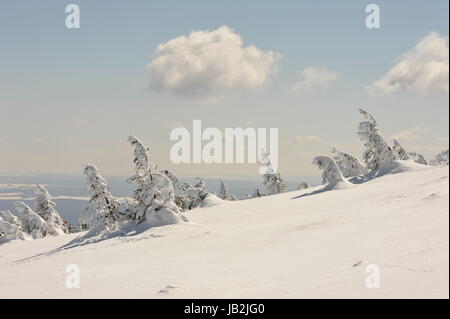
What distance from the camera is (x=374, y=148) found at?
37969 millimetres

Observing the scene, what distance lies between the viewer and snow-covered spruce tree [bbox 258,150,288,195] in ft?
183

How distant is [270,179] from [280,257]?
1755 inches

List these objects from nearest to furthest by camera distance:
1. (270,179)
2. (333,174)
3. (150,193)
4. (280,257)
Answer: (280,257), (150,193), (333,174), (270,179)

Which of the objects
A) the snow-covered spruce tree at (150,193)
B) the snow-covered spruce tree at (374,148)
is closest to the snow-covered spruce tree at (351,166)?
the snow-covered spruce tree at (374,148)

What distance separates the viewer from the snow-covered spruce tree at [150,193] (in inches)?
919

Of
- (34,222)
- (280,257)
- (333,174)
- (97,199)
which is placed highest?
(333,174)

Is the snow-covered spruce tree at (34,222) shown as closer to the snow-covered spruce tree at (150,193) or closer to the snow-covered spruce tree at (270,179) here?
the snow-covered spruce tree at (150,193)

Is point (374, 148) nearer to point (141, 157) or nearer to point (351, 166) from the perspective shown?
point (351, 166)

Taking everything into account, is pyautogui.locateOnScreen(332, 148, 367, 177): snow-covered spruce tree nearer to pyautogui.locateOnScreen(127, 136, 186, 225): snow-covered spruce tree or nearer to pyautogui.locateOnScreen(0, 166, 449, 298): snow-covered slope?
pyautogui.locateOnScreen(0, 166, 449, 298): snow-covered slope

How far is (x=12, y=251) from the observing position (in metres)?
25.7

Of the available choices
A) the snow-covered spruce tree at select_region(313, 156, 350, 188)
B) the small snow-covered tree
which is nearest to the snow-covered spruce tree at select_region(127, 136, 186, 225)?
the small snow-covered tree

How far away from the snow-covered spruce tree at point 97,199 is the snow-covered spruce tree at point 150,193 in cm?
345

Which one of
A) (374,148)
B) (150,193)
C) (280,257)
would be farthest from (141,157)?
(374,148)
